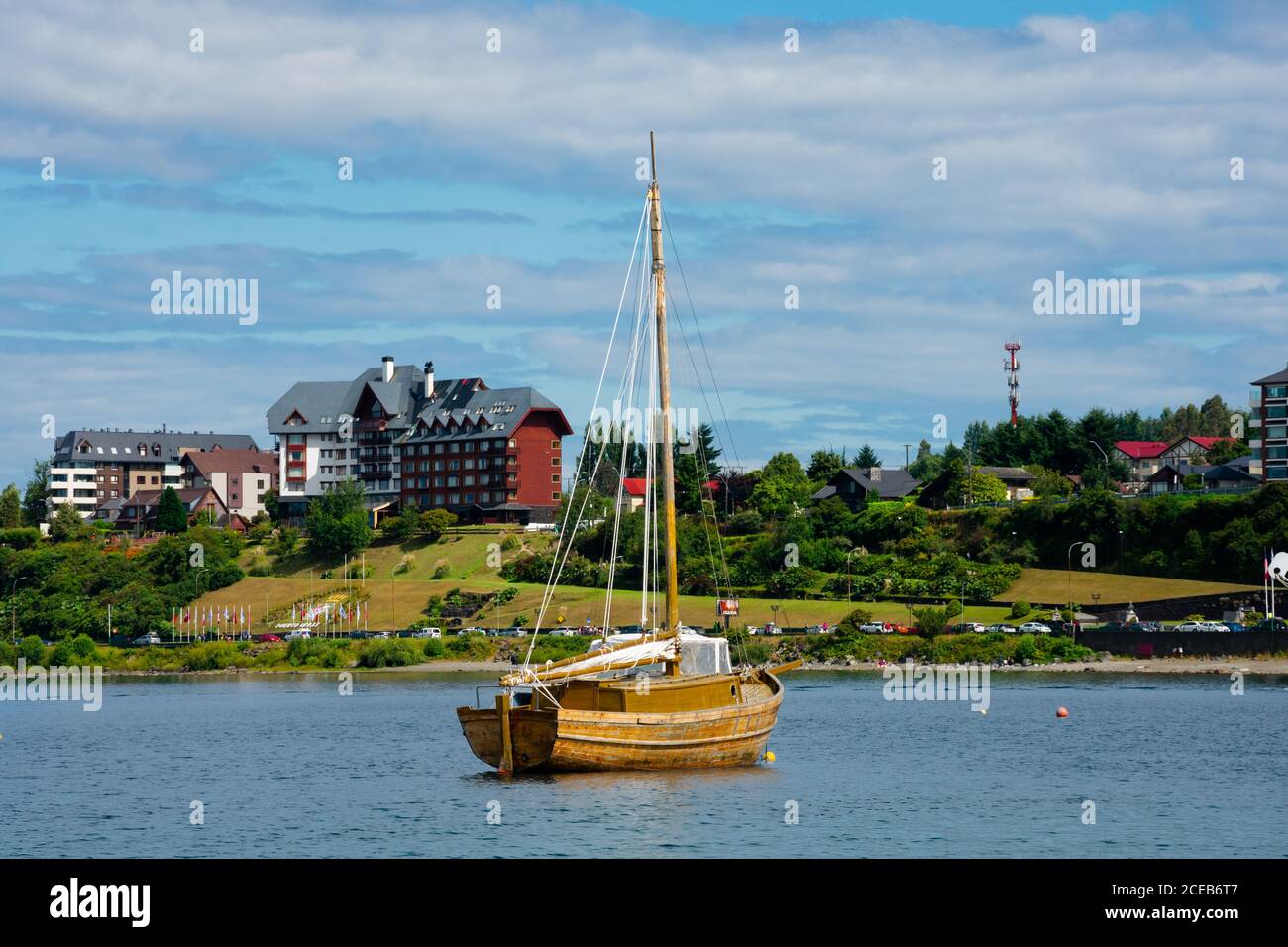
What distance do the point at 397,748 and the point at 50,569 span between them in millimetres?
125804

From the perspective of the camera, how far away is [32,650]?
148250 millimetres

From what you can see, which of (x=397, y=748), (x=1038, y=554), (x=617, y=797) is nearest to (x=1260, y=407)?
(x=1038, y=554)

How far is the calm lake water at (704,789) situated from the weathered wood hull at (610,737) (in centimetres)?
69

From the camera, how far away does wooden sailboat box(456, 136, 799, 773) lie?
5078 cm

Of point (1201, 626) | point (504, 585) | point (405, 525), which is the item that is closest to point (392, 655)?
point (504, 585)

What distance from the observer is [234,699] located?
10731 cm

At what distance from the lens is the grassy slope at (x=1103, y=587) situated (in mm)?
132125

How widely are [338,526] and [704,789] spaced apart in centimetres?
14208

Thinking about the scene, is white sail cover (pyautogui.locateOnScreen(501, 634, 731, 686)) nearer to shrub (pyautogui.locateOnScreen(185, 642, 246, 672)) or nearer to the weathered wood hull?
the weathered wood hull

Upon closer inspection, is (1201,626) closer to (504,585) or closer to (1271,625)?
(1271,625)

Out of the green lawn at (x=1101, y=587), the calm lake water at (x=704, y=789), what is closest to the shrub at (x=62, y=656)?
the calm lake water at (x=704, y=789)

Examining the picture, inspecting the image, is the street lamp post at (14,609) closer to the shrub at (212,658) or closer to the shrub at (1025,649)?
the shrub at (212,658)

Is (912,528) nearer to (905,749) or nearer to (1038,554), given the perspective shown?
(1038,554)
